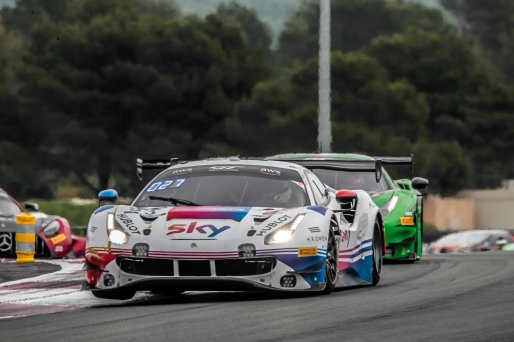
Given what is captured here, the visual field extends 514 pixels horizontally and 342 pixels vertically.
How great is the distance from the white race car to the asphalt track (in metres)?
0.19

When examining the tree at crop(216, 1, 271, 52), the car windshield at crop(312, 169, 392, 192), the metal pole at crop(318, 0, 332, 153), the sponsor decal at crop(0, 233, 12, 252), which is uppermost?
the tree at crop(216, 1, 271, 52)

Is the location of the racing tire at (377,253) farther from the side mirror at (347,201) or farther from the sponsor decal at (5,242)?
the sponsor decal at (5,242)

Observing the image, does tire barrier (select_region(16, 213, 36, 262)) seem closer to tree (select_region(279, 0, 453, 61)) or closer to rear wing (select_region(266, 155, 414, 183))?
rear wing (select_region(266, 155, 414, 183))

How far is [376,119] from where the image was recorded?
73.4 m

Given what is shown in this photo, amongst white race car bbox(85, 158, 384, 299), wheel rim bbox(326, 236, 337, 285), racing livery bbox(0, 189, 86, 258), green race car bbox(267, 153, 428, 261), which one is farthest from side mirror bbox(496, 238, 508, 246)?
wheel rim bbox(326, 236, 337, 285)

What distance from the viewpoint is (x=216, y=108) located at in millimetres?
76000

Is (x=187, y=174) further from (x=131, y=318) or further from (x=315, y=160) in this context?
(x=315, y=160)

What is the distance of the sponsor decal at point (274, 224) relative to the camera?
1224cm

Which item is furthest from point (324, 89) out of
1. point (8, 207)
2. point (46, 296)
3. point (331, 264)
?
point (331, 264)

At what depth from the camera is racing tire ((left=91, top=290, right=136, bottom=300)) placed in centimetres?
1246

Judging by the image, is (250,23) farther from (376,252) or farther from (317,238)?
(317,238)

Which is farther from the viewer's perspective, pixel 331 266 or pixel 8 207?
pixel 8 207

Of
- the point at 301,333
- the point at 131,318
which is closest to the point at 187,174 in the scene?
the point at 131,318

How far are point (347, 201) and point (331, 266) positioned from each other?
85 cm
